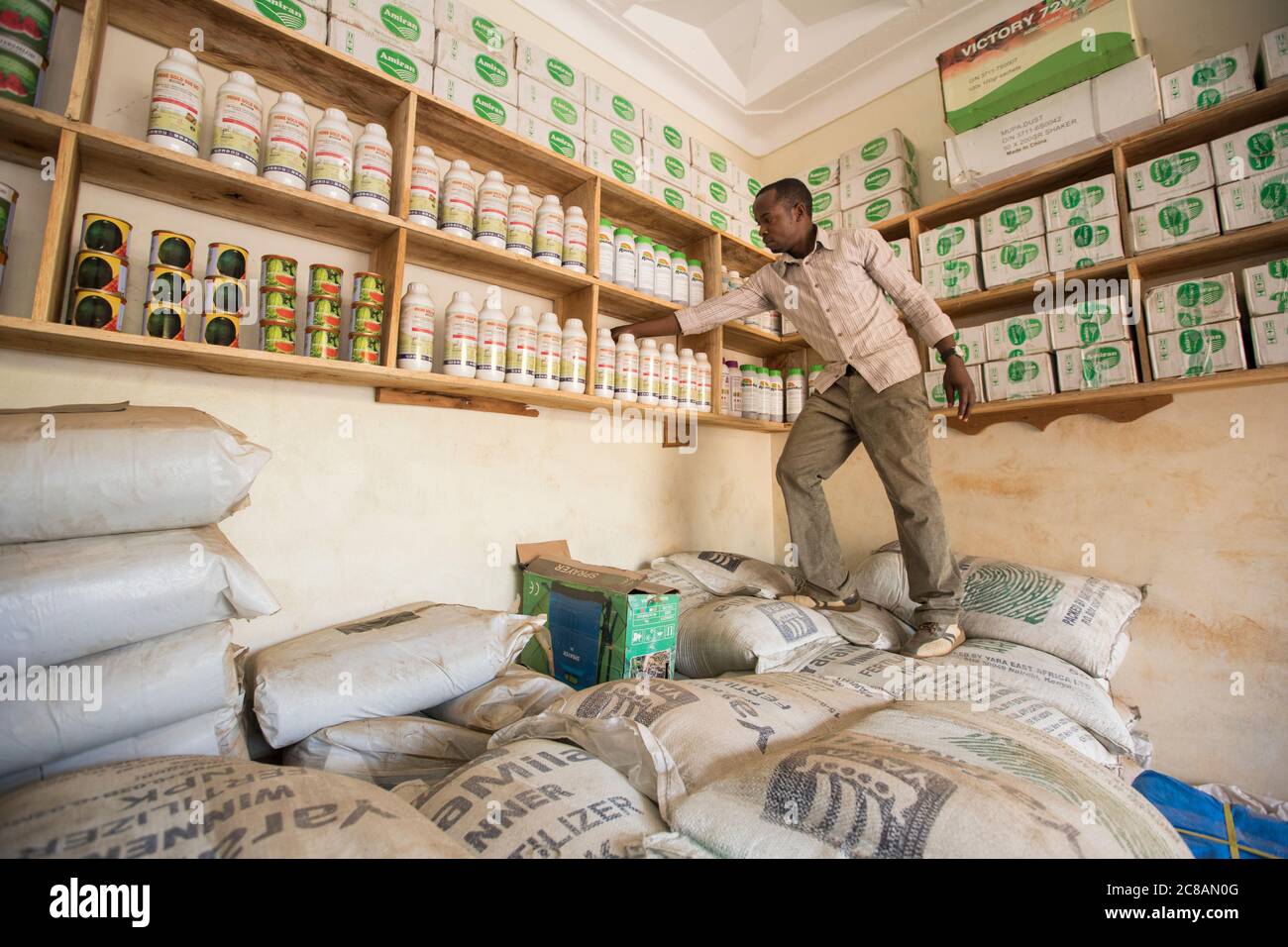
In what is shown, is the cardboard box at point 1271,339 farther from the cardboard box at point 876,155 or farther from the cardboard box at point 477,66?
the cardboard box at point 477,66

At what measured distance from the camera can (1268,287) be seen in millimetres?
1560

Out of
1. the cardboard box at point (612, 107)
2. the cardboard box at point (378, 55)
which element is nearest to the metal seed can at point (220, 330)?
Result: the cardboard box at point (378, 55)

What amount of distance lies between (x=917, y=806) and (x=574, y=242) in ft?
5.67

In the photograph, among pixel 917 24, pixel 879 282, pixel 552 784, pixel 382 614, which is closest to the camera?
pixel 552 784

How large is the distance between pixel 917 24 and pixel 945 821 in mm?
3276

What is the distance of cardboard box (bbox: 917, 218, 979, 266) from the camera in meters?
2.12

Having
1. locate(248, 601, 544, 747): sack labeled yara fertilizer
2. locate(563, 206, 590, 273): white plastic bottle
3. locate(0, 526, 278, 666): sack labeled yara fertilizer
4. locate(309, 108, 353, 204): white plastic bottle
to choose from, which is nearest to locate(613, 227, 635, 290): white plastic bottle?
locate(563, 206, 590, 273): white plastic bottle

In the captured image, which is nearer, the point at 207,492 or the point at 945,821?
the point at 945,821

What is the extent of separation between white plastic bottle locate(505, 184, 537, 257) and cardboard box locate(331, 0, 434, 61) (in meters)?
0.42

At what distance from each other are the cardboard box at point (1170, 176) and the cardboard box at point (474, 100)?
205 centimetres
